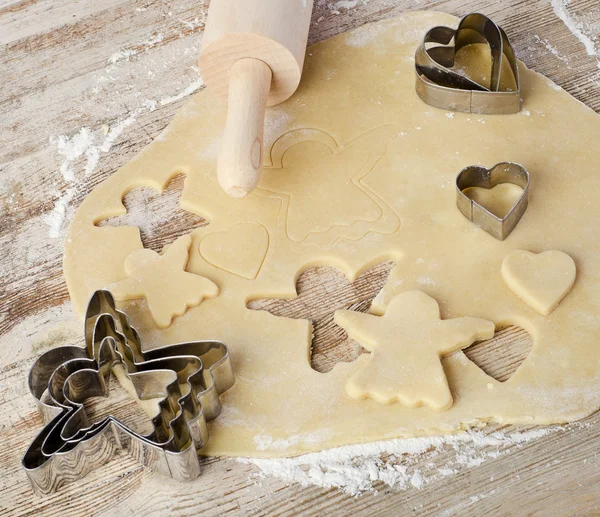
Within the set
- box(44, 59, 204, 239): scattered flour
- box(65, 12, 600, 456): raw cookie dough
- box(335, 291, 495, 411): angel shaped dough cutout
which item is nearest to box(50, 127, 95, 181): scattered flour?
box(44, 59, 204, 239): scattered flour

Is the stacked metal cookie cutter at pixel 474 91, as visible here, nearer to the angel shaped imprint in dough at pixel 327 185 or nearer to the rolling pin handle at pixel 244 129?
the angel shaped imprint in dough at pixel 327 185

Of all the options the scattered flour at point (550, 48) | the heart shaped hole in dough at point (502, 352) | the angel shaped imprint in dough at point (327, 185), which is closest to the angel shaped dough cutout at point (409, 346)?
the heart shaped hole in dough at point (502, 352)

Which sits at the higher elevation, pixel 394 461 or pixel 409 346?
pixel 409 346

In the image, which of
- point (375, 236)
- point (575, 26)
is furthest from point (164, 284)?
point (575, 26)

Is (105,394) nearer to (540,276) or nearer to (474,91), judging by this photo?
(540,276)

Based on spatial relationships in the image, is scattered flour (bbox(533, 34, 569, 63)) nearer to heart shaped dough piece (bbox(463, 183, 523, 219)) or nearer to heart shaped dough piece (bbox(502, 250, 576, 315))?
heart shaped dough piece (bbox(463, 183, 523, 219))

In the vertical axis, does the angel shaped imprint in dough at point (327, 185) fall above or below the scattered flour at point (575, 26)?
below
